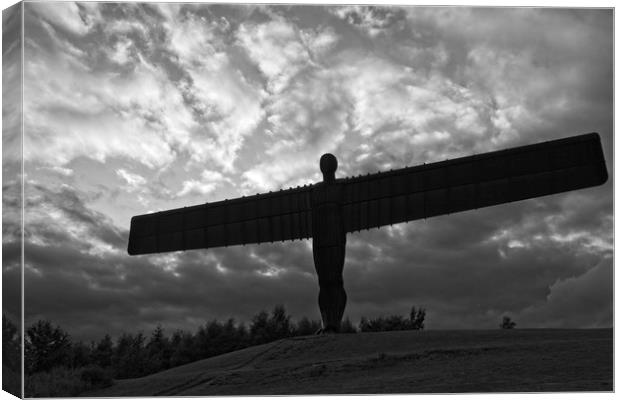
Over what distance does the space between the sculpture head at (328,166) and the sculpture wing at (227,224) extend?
50 centimetres

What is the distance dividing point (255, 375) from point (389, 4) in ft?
22.3

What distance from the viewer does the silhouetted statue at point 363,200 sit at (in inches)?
597

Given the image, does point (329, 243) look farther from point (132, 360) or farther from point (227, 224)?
point (132, 360)

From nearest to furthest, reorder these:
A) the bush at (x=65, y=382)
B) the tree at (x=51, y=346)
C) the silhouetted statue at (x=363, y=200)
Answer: the bush at (x=65, y=382) < the silhouetted statue at (x=363, y=200) < the tree at (x=51, y=346)

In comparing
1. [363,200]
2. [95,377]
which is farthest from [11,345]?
[363,200]

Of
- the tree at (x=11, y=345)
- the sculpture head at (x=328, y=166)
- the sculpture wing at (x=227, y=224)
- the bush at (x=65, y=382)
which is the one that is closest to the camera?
the tree at (x=11, y=345)

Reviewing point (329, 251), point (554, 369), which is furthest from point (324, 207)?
point (554, 369)

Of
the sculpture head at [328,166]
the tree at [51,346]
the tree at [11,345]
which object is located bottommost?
the tree at [11,345]

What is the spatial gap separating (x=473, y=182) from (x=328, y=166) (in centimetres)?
296

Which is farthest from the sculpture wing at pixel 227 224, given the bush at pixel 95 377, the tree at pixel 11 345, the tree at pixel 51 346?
the tree at pixel 51 346

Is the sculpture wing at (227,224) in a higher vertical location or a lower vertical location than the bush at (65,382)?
higher

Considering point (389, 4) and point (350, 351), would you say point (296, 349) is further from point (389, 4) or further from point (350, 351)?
point (389, 4)

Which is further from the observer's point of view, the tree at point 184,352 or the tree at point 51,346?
the tree at point 184,352

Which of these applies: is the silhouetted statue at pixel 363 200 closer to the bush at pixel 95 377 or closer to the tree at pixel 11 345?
the bush at pixel 95 377
